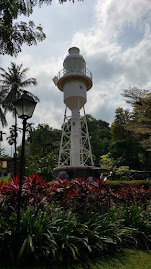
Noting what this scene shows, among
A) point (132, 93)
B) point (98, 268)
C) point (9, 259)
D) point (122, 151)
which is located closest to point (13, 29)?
point (9, 259)

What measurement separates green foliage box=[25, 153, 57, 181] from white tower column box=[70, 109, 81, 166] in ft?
Answer: 17.4

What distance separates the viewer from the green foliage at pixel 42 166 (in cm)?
2409

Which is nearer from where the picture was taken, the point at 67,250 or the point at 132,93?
the point at 67,250

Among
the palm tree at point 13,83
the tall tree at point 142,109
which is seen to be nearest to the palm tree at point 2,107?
the palm tree at point 13,83

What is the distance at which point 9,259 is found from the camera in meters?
3.86

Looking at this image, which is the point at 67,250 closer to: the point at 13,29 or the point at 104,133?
the point at 13,29

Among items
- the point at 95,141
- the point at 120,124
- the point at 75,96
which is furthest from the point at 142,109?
the point at 95,141

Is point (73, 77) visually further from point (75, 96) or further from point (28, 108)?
point (28, 108)

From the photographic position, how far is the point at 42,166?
1012 inches

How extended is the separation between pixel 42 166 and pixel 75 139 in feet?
26.1

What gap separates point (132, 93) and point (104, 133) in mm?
25120

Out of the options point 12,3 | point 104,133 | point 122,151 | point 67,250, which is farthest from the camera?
point 104,133

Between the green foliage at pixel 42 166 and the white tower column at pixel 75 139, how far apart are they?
17.4ft

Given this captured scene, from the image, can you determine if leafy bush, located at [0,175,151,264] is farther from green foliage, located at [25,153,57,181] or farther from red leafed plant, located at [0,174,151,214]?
green foliage, located at [25,153,57,181]
